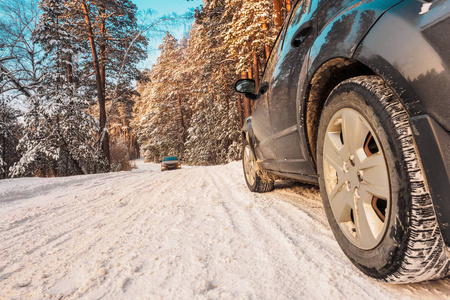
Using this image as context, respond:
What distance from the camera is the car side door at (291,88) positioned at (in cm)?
167

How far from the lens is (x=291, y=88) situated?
1.81 metres

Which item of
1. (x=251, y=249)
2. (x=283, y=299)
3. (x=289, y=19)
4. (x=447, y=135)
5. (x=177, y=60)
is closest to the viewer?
Result: (x=447, y=135)

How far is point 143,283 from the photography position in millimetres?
1173

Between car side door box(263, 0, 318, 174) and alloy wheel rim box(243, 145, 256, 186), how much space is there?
111 centimetres

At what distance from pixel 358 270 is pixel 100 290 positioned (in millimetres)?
1355

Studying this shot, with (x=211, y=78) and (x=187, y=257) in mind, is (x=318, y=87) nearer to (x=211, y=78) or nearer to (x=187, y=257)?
(x=187, y=257)

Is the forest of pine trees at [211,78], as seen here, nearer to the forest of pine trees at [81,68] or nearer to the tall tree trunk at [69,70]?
the forest of pine trees at [81,68]

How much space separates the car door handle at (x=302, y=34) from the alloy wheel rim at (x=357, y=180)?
2.44 feet

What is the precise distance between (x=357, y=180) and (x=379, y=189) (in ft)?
0.47

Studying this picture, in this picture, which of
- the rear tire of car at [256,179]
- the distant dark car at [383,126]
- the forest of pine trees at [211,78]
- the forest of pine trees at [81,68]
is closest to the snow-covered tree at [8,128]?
the forest of pine trees at [81,68]

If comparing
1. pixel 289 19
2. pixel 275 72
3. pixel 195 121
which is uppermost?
pixel 195 121

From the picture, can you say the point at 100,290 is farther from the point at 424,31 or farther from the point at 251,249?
the point at 424,31

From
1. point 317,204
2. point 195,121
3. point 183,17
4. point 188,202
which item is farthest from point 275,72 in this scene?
point 195,121

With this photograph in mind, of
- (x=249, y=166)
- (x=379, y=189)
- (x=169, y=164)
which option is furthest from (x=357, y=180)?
(x=169, y=164)
